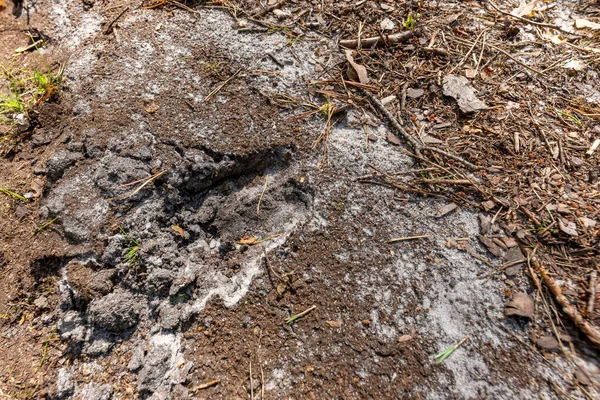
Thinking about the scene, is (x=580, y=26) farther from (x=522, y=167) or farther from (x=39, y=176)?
(x=39, y=176)

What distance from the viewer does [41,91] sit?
2.10 m

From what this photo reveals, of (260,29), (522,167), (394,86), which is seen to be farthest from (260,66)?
(522,167)

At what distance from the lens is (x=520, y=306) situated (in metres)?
1.51

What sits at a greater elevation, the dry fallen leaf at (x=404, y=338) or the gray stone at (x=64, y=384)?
the dry fallen leaf at (x=404, y=338)

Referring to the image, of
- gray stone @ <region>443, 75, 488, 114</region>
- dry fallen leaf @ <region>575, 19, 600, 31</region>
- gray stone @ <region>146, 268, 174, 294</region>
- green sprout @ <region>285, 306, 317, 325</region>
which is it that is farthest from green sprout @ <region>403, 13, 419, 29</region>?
gray stone @ <region>146, 268, 174, 294</region>

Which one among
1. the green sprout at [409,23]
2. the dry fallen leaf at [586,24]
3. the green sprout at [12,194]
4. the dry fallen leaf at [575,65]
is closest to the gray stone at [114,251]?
the green sprout at [12,194]

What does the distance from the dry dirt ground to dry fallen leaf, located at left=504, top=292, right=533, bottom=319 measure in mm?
33

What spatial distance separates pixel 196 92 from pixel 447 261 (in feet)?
5.51

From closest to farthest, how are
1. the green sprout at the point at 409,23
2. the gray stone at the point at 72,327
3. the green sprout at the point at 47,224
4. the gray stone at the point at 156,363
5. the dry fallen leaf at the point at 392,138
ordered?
the gray stone at the point at 156,363, the gray stone at the point at 72,327, the green sprout at the point at 47,224, the dry fallen leaf at the point at 392,138, the green sprout at the point at 409,23

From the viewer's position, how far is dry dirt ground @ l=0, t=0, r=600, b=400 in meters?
1.49

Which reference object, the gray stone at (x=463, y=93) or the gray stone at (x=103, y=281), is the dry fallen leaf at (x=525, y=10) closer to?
the gray stone at (x=463, y=93)

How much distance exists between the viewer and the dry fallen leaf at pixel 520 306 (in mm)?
1493

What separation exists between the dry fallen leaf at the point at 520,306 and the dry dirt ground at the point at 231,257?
33 mm

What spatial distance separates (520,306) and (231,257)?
1.39 metres
